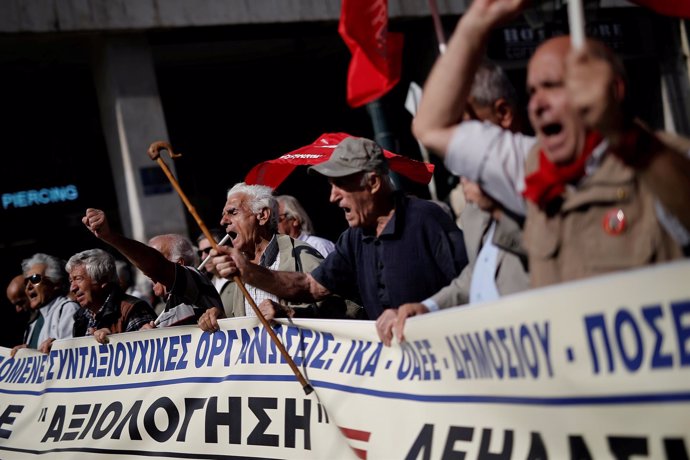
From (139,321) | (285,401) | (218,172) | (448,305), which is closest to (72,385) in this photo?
(139,321)

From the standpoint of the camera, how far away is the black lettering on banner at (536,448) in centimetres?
290

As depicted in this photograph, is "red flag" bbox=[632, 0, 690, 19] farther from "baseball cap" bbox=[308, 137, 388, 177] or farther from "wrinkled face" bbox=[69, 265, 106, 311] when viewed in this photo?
"wrinkled face" bbox=[69, 265, 106, 311]

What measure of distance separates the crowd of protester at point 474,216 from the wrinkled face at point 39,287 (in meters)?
1.46

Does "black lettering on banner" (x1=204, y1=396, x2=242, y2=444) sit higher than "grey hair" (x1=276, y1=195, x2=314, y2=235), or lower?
lower

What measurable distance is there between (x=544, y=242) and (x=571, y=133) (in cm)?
32

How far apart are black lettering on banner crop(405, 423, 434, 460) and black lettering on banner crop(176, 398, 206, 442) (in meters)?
1.58

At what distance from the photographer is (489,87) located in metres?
3.26

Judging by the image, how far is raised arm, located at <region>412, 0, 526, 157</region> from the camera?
110 inches

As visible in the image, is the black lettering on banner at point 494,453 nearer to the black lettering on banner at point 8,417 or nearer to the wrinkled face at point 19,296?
the black lettering on banner at point 8,417

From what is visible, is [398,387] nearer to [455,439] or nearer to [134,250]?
[455,439]

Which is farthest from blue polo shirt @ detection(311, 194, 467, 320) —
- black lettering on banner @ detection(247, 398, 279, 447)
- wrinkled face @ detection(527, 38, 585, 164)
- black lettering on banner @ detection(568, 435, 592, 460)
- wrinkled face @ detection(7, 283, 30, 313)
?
wrinkled face @ detection(7, 283, 30, 313)

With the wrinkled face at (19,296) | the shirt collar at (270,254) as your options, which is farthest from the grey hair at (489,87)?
the wrinkled face at (19,296)

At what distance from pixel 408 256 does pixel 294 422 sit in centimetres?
87

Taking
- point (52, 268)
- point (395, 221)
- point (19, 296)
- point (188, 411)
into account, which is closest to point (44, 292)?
point (52, 268)
